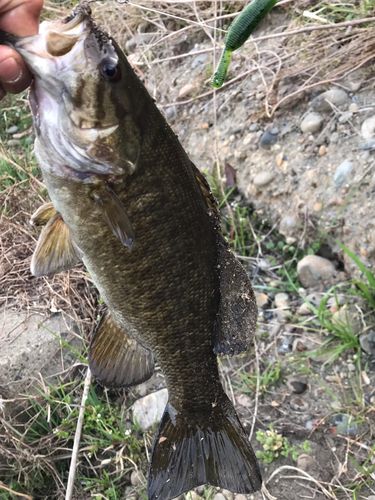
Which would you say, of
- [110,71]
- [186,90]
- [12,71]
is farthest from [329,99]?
[12,71]

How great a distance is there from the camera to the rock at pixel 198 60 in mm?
4338

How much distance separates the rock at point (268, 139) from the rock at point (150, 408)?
1.98 m

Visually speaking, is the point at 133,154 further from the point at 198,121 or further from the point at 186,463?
the point at 198,121

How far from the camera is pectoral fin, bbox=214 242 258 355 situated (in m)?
1.70

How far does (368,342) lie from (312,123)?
1.61m

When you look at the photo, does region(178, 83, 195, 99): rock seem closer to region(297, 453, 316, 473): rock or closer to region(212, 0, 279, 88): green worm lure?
region(212, 0, 279, 88): green worm lure

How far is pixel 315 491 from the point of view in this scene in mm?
2264

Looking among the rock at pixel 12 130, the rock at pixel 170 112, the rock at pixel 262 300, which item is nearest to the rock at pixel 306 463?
the rock at pixel 262 300

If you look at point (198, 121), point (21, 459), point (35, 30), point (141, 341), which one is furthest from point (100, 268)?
point (198, 121)

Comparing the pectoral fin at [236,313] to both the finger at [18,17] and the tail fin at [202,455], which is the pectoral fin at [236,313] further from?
the finger at [18,17]

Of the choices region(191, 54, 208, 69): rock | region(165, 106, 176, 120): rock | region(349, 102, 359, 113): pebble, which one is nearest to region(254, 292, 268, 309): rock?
region(349, 102, 359, 113): pebble

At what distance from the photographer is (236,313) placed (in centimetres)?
170

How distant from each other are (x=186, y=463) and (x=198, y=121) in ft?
9.74

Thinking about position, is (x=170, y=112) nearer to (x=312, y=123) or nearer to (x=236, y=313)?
(x=312, y=123)
